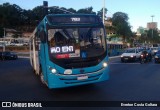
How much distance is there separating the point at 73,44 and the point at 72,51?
11.0 inches

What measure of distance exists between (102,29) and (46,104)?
4.06 m

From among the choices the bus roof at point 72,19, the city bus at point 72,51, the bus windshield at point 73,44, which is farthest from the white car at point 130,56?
the bus windshield at point 73,44

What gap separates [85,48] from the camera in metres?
11.1

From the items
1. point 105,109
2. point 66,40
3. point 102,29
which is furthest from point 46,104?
point 102,29

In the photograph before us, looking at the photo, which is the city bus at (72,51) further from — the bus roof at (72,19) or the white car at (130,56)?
the white car at (130,56)

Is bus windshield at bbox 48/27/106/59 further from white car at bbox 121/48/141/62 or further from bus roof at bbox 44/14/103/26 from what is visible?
white car at bbox 121/48/141/62

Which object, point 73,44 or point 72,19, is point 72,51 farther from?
point 72,19

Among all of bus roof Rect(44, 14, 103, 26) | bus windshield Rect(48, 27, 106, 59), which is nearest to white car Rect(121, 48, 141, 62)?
bus roof Rect(44, 14, 103, 26)

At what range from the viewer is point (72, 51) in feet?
35.8

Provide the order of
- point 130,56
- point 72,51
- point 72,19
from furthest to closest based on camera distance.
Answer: point 130,56
point 72,19
point 72,51

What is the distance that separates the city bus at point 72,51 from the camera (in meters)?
10.8

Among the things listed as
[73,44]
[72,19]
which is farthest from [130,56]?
[73,44]

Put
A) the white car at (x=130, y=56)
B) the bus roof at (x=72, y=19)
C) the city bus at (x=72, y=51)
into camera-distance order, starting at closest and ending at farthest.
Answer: the city bus at (x=72, y=51)
the bus roof at (x=72, y=19)
the white car at (x=130, y=56)

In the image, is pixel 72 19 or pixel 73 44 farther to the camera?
pixel 72 19
